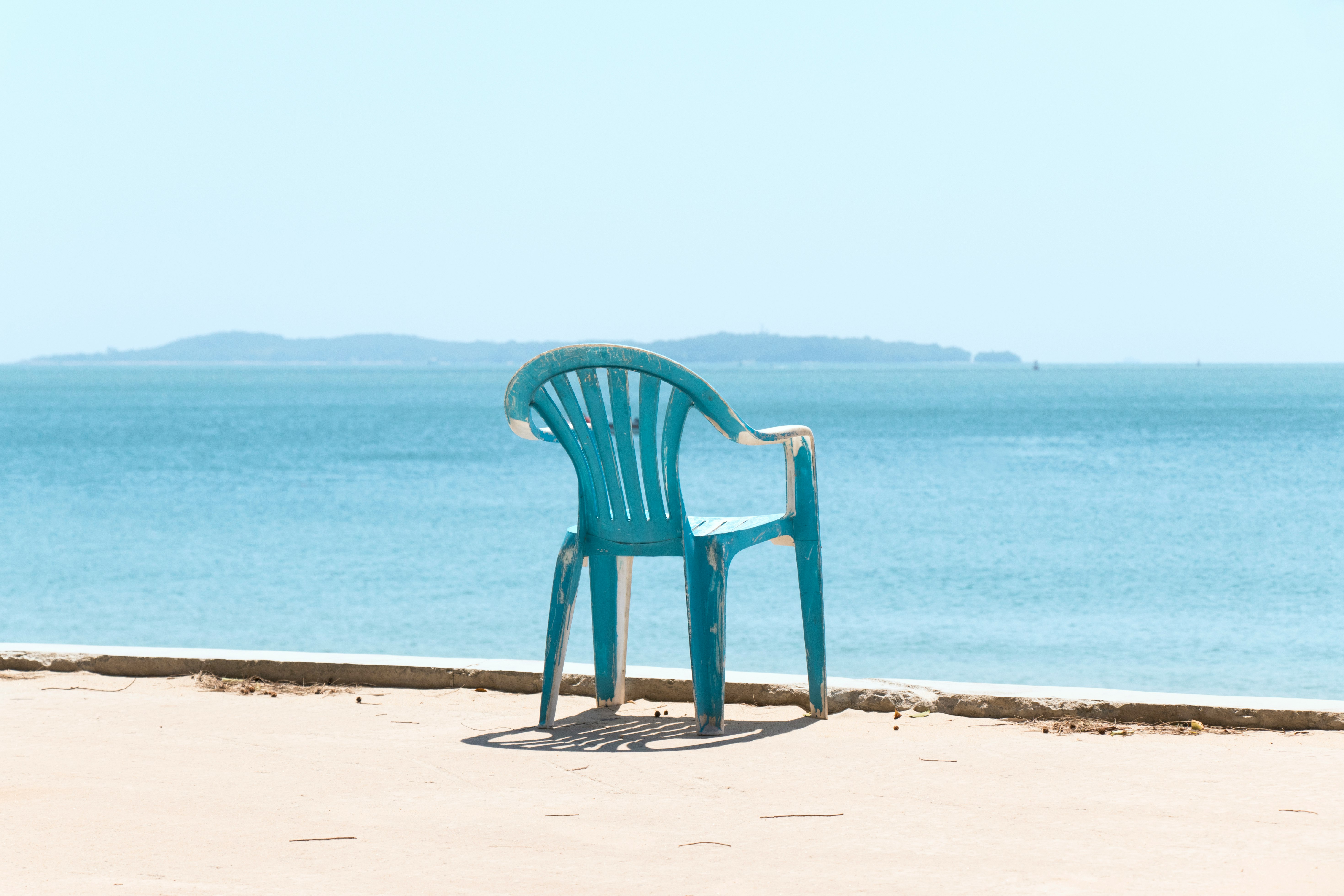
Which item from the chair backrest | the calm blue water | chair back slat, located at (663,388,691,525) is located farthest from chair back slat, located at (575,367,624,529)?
the calm blue water

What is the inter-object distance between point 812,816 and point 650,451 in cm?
123

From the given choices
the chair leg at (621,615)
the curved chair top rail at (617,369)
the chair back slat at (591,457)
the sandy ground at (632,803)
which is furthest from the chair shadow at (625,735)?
the curved chair top rail at (617,369)

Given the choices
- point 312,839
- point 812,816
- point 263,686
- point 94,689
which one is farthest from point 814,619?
point 94,689

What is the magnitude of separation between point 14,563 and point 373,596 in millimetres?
6702

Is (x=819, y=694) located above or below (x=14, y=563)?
above

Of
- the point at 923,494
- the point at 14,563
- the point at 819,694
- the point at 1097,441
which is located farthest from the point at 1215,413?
the point at 819,694

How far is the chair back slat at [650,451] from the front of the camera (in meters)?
3.93

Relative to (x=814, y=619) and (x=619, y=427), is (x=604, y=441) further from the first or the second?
(x=814, y=619)

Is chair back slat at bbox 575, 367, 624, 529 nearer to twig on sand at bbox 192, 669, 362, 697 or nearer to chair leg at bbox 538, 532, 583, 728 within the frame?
chair leg at bbox 538, 532, 583, 728

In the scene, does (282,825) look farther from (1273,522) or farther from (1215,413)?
(1215,413)

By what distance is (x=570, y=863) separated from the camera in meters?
2.84

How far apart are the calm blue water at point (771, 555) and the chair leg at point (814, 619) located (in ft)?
17.8

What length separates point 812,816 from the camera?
321cm

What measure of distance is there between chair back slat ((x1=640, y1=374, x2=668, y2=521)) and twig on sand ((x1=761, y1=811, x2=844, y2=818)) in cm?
110
